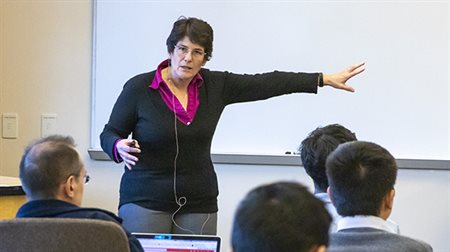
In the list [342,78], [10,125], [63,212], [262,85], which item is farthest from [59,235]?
[10,125]

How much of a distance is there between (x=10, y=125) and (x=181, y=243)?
212 centimetres

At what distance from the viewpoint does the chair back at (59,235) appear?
1.49 metres

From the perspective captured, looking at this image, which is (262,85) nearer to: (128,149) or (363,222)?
(128,149)

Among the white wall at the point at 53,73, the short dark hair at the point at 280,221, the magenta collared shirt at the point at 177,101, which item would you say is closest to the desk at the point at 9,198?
the magenta collared shirt at the point at 177,101

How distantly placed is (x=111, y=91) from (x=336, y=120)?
1.26m

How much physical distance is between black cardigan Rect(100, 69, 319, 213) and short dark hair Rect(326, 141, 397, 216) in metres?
0.97

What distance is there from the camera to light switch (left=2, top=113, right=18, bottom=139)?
12.4ft

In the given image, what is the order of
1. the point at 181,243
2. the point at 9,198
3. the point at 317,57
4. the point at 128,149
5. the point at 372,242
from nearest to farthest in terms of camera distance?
the point at 372,242, the point at 181,243, the point at 128,149, the point at 9,198, the point at 317,57

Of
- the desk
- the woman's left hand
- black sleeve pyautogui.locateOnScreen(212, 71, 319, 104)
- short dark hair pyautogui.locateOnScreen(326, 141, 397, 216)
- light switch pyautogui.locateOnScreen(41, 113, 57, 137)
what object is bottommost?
the desk

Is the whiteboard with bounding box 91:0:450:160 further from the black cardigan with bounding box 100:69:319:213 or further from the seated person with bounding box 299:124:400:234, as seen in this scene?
the seated person with bounding box 299:124:400:234

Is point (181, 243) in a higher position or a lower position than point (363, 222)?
lower

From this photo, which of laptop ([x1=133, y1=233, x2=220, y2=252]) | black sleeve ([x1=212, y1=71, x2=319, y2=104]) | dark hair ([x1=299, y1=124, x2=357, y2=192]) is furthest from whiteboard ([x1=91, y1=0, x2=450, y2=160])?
laptop ([x1=133, y1=233, x2=220, y2=252])

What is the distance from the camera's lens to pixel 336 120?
359 cm

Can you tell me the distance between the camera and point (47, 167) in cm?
176
